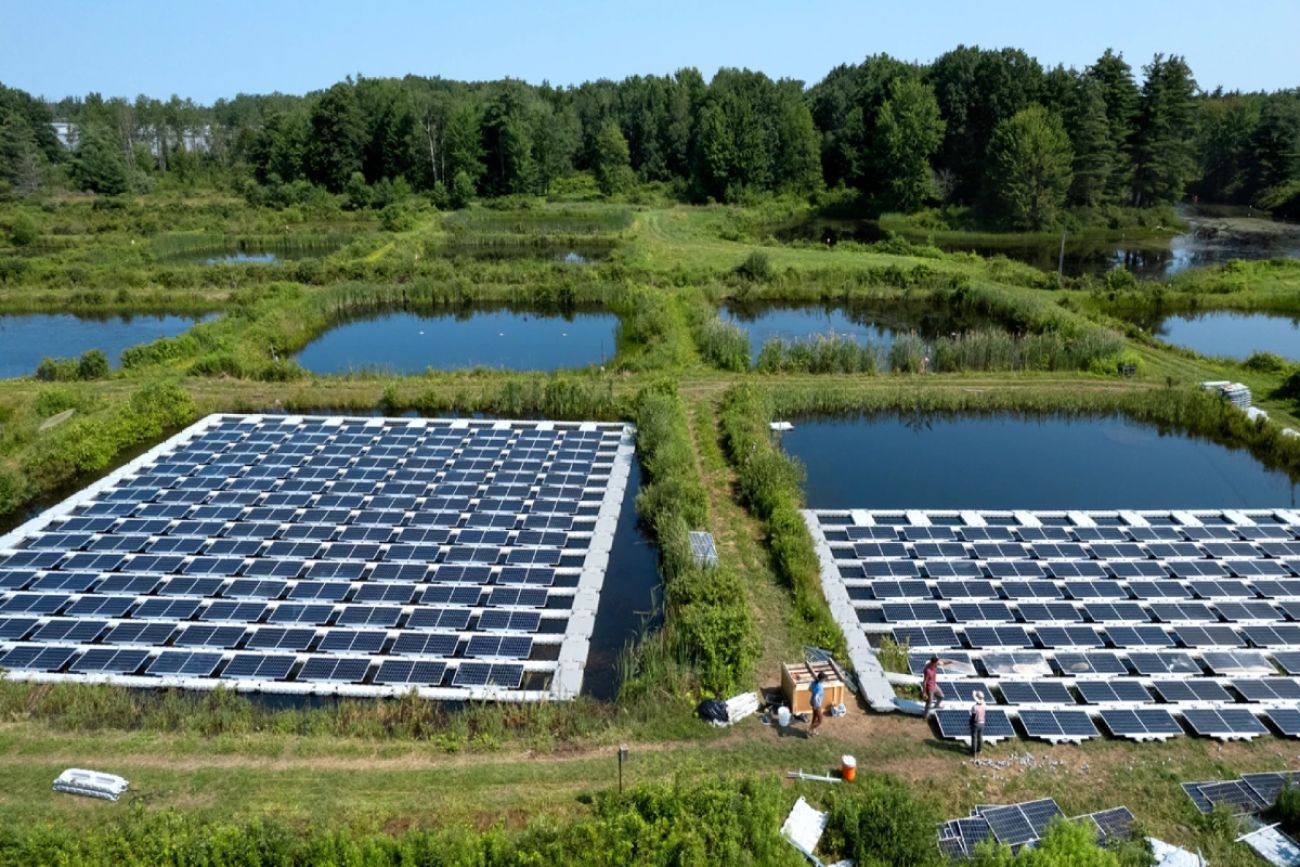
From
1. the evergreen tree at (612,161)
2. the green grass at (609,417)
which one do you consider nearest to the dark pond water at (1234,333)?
the green grass at (609,417)

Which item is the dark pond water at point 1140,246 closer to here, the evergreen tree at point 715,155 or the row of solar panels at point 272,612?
the evergreen tree at point 715,155

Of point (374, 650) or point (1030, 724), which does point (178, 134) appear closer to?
point (374, 650)

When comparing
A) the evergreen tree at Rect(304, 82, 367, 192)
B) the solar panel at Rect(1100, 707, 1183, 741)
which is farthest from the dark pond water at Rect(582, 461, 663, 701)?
the evergreen tree at Rect(304, 82, 367, 192)

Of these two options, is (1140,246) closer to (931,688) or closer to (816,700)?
(931,688)

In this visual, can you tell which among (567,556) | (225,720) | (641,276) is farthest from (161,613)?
(641,276)

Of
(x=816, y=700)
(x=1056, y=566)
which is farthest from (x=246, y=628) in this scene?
(x=1056, y=566)
